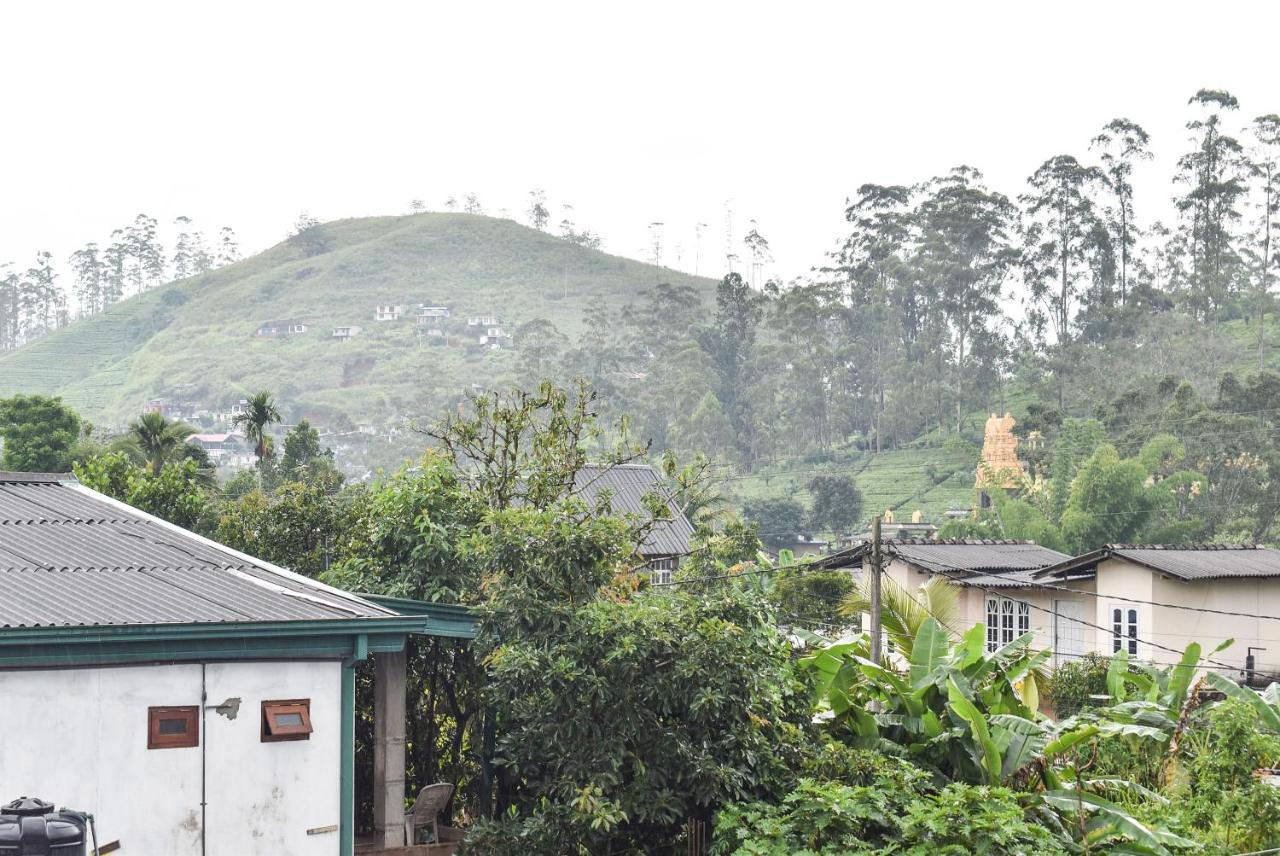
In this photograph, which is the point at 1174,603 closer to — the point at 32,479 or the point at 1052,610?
the point at 1052,610

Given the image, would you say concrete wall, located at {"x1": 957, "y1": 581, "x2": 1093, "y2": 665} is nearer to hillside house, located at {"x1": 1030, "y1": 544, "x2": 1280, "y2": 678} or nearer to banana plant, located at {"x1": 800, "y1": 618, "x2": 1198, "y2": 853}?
hillside house, located at {"x1": 1030, "y1": 544, "x2": 1280, "y2": 678}

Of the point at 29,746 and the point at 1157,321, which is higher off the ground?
the point at 1157,321

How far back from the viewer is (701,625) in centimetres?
1275

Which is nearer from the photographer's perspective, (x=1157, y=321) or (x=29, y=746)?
(x=29, y=746)

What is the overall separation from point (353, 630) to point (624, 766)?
2.96 metres

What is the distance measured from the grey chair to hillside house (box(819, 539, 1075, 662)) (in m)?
17.1

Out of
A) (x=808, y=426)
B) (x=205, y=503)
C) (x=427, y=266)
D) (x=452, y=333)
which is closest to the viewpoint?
(x=205, y=503)

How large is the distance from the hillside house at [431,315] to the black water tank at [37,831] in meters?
162

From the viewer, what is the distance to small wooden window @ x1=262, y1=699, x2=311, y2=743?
36.6 ft

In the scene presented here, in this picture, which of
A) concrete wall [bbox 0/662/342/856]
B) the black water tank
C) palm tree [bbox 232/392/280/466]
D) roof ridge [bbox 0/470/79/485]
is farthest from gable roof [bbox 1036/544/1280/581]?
palm tree [bbox 232/392/280/466]

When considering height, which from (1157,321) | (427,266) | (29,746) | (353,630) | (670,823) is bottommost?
(670,823)

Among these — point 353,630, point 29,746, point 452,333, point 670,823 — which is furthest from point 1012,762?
point 452,333

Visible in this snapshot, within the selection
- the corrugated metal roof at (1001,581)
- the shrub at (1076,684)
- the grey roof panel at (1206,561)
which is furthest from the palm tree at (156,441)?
the grey roof panel at (1206,561)

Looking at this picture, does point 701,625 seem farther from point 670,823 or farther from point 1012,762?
point 1012,762
